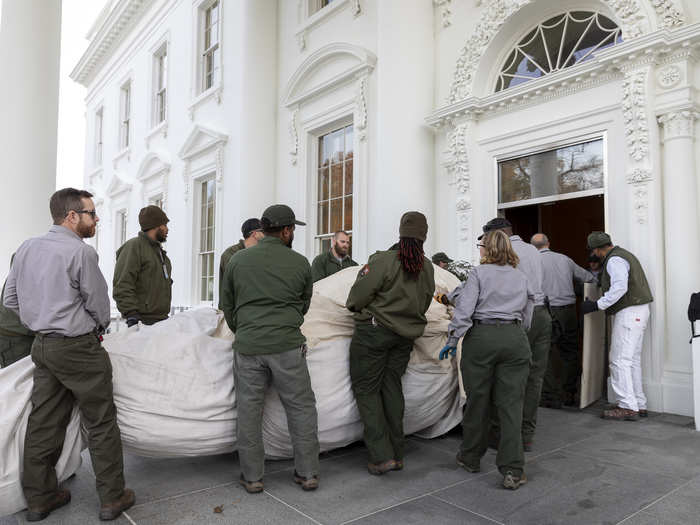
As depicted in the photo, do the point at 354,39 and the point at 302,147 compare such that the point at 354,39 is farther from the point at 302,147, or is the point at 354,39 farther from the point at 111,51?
the point at 111,51

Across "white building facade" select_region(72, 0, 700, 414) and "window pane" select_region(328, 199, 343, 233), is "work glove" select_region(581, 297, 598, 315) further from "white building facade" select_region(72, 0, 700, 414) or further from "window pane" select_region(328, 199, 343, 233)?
"window pane" select_region(328, 199, 343, 233)

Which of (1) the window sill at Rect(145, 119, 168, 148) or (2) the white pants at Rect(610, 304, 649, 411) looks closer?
(2) the white pants at Rect(610, 304, 649, 411)

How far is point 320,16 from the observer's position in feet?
29.0

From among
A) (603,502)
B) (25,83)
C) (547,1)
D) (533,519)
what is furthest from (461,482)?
(25,83)

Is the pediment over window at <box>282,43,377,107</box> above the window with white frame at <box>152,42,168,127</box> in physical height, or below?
below

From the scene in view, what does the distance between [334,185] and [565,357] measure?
4.61 m

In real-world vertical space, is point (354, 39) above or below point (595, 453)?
above

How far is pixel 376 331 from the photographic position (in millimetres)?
3684

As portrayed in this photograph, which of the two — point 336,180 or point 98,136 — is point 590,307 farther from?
point 98,136

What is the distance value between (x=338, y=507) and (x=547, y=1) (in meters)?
6.08

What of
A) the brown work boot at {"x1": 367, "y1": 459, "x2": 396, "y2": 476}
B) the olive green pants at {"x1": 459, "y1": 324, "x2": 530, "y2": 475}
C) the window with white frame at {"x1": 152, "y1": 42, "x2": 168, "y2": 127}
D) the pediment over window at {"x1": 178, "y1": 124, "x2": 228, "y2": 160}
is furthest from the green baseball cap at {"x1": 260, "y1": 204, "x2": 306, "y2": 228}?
the window with white frame at {"x1": 152, "y1": 42, "x2": 168, "y2": 127}

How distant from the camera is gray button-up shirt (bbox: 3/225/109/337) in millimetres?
2834

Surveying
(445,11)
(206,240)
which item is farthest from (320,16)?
(206,240)

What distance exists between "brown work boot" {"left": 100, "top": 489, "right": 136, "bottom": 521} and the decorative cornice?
14272 mm
